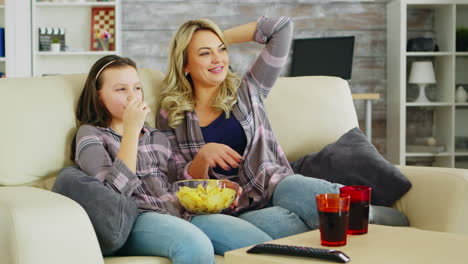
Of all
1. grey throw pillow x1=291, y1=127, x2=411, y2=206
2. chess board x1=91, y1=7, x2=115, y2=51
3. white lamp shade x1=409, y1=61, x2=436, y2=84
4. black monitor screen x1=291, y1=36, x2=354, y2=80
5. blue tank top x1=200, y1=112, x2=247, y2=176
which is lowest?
grey throw pillow x1=291, y1=127, x2=411, y2=206

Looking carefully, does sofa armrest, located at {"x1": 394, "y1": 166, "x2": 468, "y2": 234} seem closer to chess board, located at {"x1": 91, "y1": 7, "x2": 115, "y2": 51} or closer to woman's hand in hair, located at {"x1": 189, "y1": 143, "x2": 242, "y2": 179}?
woman's hand in hair, located at {"x1": 189, "y1": 143, "x2": 242, "y2": 179}

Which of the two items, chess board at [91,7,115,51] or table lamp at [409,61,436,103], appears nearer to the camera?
table lamp at [409,61,436,103]

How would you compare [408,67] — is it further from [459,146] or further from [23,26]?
[23,26]

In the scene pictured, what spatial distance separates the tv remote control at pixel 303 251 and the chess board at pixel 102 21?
13.5ft

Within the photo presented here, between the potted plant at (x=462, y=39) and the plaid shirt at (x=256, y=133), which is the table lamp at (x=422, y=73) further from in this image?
the plaid shirt at (x=256, y=133)

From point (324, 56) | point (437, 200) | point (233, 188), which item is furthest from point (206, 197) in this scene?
point (324, 56)

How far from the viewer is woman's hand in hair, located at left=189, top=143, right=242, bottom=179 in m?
2.33

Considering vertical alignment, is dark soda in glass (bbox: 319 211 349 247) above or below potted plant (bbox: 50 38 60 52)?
below

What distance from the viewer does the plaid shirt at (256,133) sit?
238 cm

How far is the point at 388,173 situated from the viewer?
233 cm

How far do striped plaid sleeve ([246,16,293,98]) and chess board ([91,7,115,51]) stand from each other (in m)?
2.89

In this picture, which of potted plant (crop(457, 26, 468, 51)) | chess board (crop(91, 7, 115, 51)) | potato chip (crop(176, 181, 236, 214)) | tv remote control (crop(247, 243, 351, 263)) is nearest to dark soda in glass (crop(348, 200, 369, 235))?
tv remote control (crop(247, 243, 351, 263))

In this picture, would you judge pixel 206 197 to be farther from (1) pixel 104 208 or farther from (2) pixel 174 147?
(2) pixel 174 147

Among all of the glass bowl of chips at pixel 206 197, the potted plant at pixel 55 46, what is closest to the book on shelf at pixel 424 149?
the potted plant at pixel 55 46
